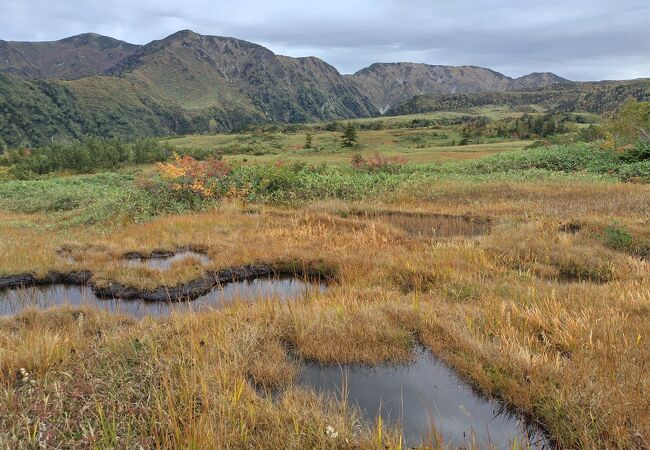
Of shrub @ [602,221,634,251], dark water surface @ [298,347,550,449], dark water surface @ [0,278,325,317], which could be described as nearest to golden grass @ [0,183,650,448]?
dark water surface @ [298,347,550,449]

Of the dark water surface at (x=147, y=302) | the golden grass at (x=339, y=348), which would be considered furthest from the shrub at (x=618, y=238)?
the dark water surface at (x=147, y=302)

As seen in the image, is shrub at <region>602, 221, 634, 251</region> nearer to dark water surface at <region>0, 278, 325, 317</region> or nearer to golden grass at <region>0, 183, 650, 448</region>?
golden grass at <region>0, 183, 650, 448</region>

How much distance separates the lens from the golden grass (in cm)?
363

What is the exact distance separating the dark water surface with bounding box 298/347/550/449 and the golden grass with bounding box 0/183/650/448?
18cm

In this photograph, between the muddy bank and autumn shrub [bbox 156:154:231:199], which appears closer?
the muddy bank

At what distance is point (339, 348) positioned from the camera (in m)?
5.34

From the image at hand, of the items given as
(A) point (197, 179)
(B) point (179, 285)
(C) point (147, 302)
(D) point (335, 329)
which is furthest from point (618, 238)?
(A) point (197, 179)

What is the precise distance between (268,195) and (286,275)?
34.1ft

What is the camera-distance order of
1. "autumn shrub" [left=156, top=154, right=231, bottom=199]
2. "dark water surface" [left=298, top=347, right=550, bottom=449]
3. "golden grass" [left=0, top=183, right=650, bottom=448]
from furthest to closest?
"autumn shrub" [left=156, top=154, right=231, bottom=199] < "dark water surface" [left=298, top=347, right=550, bottom=449] < "golden grass" [left=0, top=183, right=650, bottom=448]

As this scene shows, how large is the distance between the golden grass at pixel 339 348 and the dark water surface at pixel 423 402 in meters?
0.18

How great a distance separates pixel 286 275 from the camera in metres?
10.0

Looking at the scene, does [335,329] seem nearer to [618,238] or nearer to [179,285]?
[179,285]

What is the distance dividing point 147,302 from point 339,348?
4.98 metres

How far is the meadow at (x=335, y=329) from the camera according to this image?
3.68 metres
